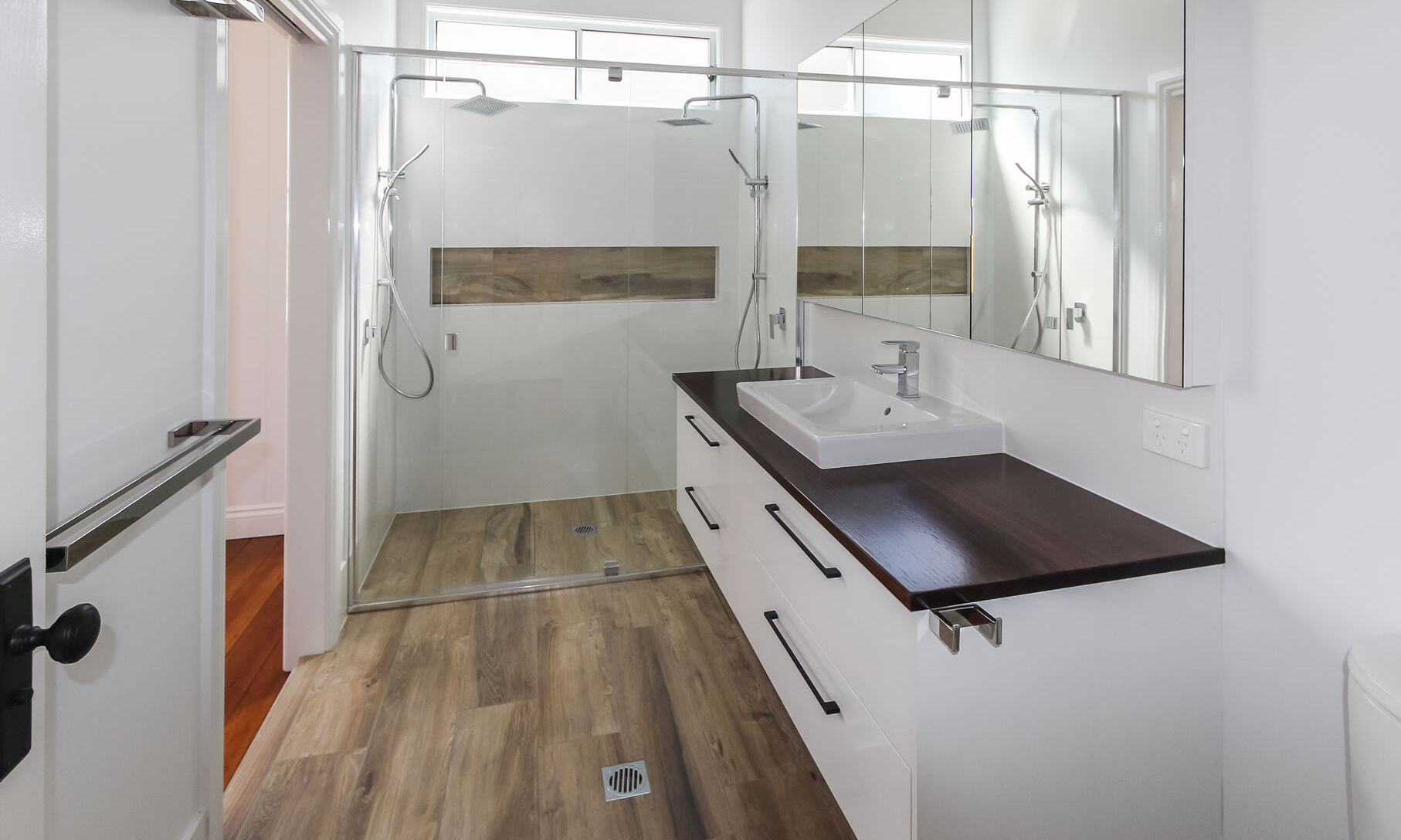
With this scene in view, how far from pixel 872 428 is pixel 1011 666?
2.75 ft

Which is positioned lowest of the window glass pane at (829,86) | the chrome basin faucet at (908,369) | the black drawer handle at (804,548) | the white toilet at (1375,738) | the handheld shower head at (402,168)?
the white toilet at (1375,738)

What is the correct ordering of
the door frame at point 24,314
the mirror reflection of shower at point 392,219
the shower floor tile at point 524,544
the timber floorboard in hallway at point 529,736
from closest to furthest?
1. the door frame at point 24,314
2. the timber floorboard in hallway at point 529,736
3. the mirror reflection of shower at point 392,219
4. the shower floor tile at point 524,544

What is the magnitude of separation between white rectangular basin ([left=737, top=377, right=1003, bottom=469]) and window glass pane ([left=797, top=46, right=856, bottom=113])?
931 millimetres

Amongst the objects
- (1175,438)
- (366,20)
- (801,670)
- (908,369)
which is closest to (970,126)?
(908,369)

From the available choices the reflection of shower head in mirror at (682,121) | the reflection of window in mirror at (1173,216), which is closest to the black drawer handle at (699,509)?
the reflection of window in mirror at (1173,216)

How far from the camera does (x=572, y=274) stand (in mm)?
3229

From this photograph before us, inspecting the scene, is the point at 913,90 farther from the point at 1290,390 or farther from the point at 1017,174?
the point at 1290,390

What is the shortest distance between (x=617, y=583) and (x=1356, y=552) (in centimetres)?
245

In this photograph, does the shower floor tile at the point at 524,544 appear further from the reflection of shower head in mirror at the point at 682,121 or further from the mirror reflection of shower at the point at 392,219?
the reflection of shower head in mirror at the point at 682,121

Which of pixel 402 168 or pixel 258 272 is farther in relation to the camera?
pixel 258 272

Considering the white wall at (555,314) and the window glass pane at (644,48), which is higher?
the window glass pane at (644,48)

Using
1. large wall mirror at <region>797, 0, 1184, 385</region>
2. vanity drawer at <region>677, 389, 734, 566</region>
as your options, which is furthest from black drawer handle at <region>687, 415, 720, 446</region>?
large wall mirror at <region>797, 0, 1184, 385</region>

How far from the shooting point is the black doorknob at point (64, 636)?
0.71 metres

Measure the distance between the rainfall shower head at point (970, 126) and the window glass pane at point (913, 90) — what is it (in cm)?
2
